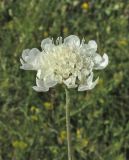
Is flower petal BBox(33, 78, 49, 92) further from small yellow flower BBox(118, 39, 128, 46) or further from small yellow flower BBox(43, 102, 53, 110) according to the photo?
small yellow flower BBox(118, 39, 128, 46)

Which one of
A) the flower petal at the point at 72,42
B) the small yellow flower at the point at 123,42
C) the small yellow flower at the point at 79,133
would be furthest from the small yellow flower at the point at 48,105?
the flower petal at the point at 72,42

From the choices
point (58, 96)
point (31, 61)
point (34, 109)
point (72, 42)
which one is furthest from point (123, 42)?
point (31, 61)

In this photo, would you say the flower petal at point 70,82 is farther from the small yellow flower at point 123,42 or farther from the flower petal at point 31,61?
the small yellow flower at point 123,42

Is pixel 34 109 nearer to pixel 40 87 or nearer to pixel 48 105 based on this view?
pixel 48 105

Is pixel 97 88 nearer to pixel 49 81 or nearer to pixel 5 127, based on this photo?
pixel 5 127

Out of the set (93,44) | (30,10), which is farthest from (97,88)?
(93,44)
